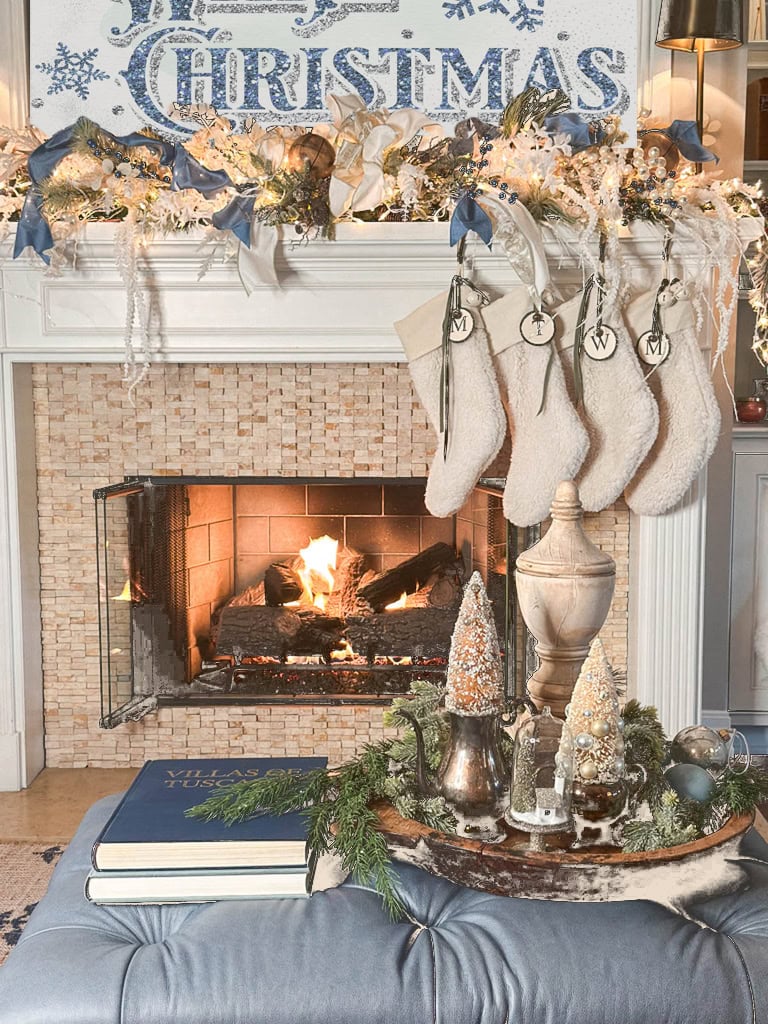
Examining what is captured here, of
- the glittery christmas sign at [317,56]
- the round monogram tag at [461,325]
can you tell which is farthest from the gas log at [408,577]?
the glittery christmas sign at [317,56]

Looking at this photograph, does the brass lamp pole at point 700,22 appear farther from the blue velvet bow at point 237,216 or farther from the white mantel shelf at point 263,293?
the blue velvet bow at point 237,216

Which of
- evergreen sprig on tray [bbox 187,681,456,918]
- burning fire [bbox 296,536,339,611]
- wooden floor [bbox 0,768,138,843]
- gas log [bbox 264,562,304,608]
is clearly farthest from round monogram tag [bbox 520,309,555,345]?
wooden floor [bbox 0,768,138,843]

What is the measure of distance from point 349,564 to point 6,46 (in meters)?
1.41

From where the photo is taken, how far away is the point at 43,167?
6.40 feet

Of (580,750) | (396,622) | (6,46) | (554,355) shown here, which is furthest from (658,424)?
(6,46)

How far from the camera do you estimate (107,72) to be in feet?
6.68

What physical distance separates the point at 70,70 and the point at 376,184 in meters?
0.68

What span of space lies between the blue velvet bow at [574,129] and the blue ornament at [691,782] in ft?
4.20

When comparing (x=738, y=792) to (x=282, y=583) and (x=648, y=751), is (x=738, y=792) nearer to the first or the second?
(x=648, y=751)

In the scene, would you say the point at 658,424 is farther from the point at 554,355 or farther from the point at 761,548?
the point at 761,548

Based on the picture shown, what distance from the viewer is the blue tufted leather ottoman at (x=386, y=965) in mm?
881

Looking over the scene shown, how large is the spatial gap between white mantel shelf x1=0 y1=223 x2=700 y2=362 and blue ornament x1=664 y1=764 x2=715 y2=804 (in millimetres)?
A: 1269

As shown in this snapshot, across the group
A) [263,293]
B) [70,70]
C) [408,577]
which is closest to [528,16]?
[263,293]

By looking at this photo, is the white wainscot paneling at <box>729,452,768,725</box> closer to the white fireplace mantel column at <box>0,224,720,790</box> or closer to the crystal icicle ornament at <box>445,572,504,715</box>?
the white fireplace mantel column at <box>0,224,720,790</box>
